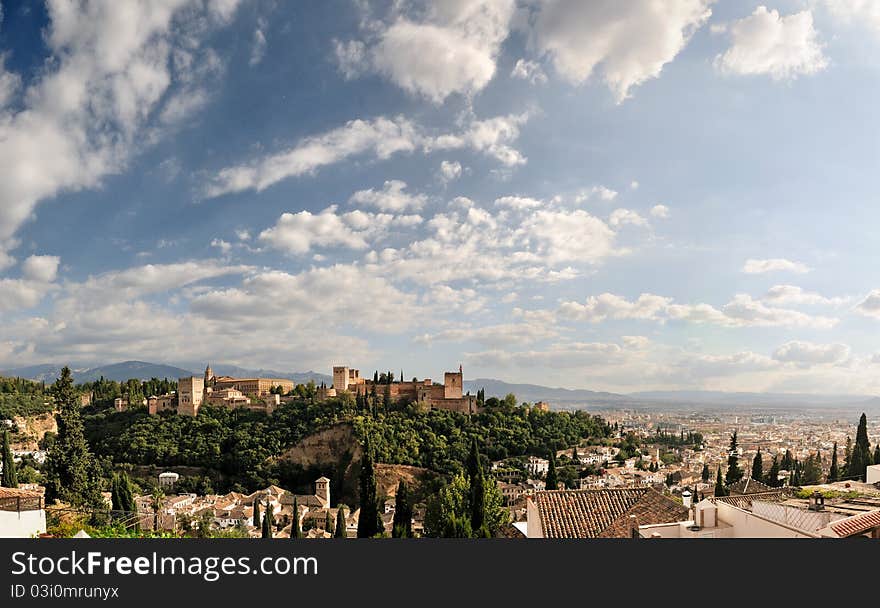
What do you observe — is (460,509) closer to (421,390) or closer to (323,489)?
(323,489)

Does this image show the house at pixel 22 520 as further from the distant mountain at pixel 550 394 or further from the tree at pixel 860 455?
the distant mountain at pixel 550 394

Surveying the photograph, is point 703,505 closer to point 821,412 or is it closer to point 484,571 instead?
point 484,571

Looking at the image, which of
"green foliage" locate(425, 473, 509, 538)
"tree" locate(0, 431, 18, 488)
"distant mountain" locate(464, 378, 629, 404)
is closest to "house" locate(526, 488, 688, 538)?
"green foliage" locate(425, 473, 509, 538)

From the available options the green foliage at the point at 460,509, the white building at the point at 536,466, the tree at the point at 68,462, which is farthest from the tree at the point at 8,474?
the white building at the point at 536,466

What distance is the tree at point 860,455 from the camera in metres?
23.8

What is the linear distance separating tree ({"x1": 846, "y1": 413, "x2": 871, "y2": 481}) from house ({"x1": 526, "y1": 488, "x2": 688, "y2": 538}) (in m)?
19.0

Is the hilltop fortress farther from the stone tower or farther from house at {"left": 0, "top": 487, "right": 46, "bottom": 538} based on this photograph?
house at {"left": 0, "top": 487, "right": 46, "bottom": 538}

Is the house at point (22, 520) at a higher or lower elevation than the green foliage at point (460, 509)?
higher

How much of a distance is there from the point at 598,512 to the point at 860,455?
22.8 meters

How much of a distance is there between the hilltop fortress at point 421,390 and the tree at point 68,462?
94.7 ft

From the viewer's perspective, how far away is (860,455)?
25250 millimetres

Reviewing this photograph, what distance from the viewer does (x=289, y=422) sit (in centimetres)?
4416

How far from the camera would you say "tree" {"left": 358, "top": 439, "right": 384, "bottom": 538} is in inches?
687

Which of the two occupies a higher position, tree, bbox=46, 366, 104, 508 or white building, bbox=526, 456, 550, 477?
tree, bbox=46, 366, 104, 508
